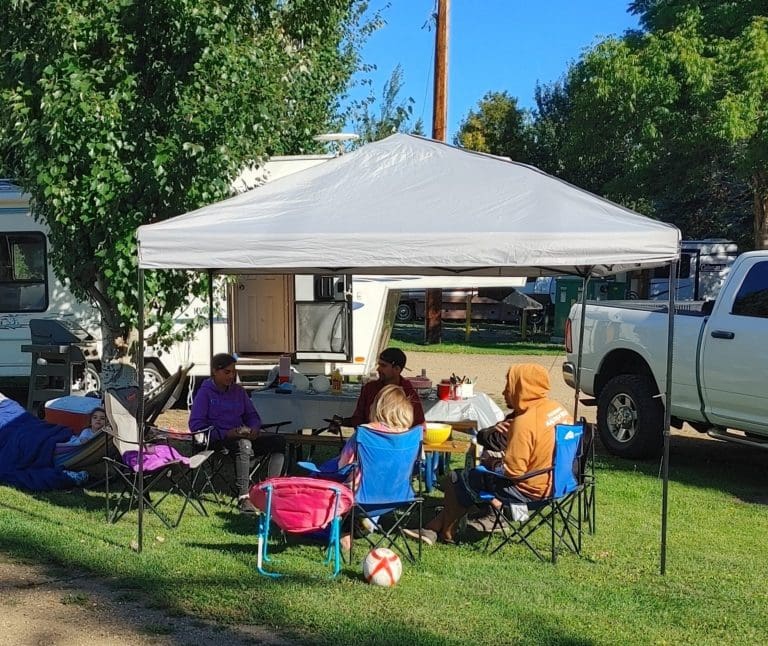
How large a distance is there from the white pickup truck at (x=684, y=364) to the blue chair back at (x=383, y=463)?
351cm

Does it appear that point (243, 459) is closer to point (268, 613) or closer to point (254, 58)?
point (268, 613)

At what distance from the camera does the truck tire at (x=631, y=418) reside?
8.38m

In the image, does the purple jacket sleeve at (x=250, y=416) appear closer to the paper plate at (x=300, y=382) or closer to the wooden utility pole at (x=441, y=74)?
the paper plate at (x=300, y=382)

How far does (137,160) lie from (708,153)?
13.4m

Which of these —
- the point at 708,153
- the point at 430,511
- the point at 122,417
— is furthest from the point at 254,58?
the point at 708,153

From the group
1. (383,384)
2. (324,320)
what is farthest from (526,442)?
(324,320)

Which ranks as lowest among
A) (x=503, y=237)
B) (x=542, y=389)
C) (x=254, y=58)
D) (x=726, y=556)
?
(x=726, y=556)

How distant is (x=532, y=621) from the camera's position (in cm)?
414

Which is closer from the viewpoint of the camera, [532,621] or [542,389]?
[532,621]

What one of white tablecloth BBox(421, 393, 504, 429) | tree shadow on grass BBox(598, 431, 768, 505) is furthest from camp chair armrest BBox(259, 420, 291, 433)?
tree shadow on grass BBox(598, 431, 768, 505)

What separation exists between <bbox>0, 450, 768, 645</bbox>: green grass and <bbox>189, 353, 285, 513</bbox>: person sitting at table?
43 cm

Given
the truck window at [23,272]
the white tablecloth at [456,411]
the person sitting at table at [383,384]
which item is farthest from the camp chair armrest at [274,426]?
the truck window at [23,272]

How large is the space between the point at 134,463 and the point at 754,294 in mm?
5122

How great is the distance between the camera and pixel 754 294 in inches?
295
